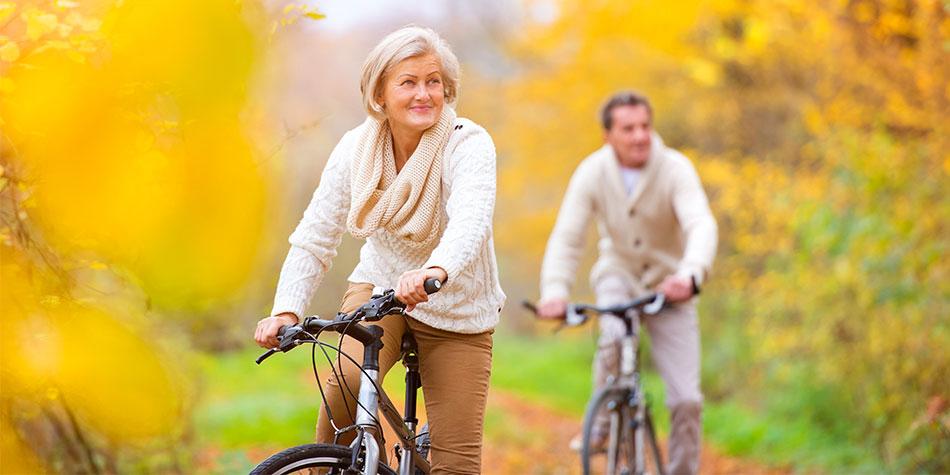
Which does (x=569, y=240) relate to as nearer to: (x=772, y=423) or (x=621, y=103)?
(x=621, y=103)

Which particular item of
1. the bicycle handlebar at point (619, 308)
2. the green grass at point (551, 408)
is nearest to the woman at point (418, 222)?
the bicycle handlebar at point (619, 308)

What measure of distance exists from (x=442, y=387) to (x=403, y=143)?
77cm

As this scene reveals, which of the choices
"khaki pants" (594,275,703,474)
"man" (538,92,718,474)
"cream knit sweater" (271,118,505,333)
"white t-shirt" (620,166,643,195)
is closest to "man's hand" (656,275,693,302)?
"man" (538,92,718,474)

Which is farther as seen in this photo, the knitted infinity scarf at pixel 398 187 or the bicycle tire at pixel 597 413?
the bicycle tire at pixel 597 413

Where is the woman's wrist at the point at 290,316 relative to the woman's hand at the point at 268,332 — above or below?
above

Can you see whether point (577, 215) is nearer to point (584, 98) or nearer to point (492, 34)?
point (584, 98)

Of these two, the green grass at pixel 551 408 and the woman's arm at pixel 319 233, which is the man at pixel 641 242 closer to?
the green grass at pixel 551 408

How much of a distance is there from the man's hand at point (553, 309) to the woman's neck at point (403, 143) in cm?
209

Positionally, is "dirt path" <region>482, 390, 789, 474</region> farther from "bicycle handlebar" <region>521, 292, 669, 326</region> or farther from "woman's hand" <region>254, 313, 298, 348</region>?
"woman's hand" <region>254, 313, 298, 348</region>

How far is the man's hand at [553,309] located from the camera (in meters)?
5.05

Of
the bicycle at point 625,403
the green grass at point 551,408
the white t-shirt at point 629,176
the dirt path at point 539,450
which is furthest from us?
the dirt path at point 539,450

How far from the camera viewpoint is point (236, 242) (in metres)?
2.88

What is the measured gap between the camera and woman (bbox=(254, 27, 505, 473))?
9.59ft

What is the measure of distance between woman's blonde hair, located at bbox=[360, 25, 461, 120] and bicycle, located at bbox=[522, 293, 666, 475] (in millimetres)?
2228
